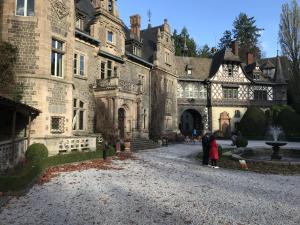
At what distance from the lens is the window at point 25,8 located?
15273 mm

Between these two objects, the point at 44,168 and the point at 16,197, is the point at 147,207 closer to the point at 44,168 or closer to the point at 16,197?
the point at 16,197

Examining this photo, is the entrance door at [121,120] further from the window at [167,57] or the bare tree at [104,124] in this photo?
the window at [167,57]

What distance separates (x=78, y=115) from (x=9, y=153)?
8998 mm

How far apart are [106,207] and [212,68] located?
39.5 meters

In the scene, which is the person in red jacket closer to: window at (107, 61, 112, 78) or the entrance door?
the entrance door

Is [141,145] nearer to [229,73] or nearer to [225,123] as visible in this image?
[225,123]

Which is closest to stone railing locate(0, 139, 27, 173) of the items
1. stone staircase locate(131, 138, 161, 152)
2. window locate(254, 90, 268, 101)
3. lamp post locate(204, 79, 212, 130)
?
stone staircase locate(131, 138, 161, 152)

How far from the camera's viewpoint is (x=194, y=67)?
1722 inches

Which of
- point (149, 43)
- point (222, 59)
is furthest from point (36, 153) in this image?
point (222, 59)

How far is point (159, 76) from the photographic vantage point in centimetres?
3183

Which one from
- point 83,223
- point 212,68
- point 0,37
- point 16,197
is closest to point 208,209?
point 83,223

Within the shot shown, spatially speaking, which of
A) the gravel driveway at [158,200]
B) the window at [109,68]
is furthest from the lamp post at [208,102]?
the gravel driveway at [158,200]

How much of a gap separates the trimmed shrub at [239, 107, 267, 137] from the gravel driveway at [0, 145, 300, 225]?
1066 inches

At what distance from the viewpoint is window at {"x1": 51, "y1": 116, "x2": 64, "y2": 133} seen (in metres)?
16.0
